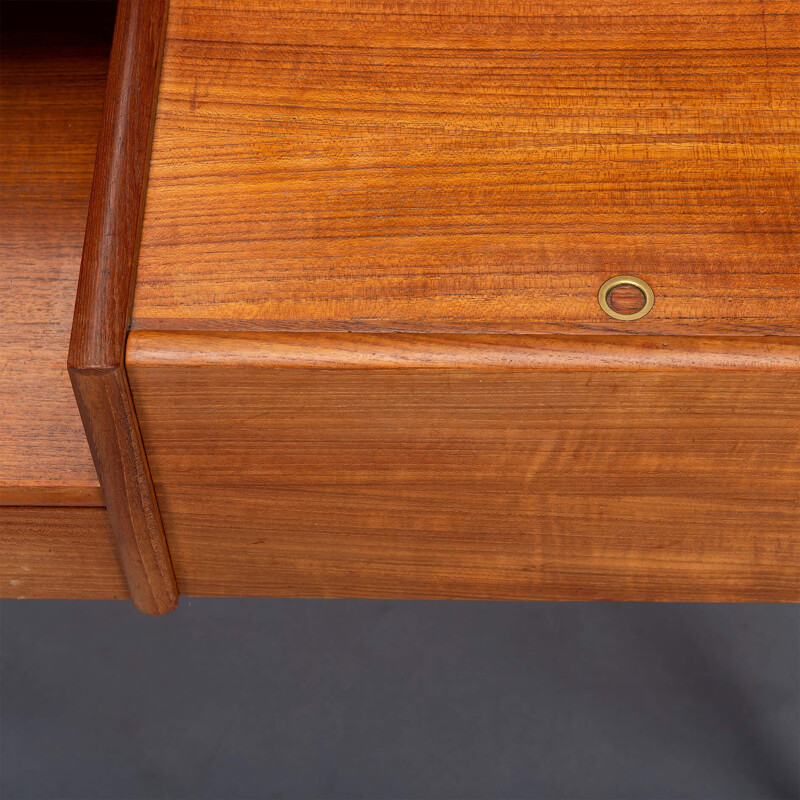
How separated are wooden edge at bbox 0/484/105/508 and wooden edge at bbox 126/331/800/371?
13 cm

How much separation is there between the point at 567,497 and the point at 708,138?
23 cm

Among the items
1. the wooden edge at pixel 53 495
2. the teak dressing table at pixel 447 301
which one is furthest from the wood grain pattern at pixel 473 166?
the wooden edge at pixel 53 495

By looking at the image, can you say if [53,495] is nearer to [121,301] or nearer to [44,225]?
[121,301]

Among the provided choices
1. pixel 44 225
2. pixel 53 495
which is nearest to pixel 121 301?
pixel 53 495

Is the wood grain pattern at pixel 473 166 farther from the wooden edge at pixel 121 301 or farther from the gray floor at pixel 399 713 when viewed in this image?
the gray floor at pixel 399 713

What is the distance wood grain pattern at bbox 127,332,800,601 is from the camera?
62cm

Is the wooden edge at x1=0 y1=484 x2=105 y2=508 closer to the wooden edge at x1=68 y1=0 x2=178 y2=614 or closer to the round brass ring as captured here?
the wooden edge at x1=68 y1=0 x2=178 y2=614

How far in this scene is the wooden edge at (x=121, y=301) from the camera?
2.06 feet

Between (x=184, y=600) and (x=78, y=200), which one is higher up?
(x=78, y=200)

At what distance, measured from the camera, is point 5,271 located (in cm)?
85

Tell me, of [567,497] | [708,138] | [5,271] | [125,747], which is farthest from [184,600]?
[708,138]

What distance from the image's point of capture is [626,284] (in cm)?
65

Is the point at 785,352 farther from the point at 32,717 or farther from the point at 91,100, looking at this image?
the point at 32,717

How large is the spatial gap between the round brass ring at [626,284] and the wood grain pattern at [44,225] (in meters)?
0.33
